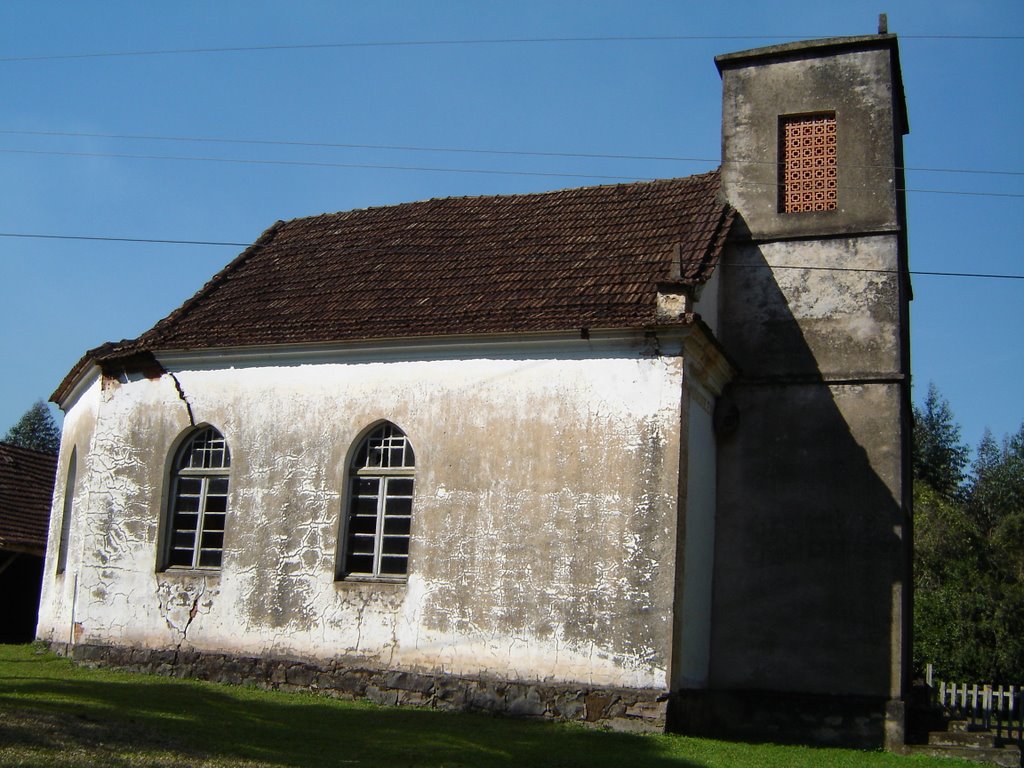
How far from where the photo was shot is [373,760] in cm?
1063

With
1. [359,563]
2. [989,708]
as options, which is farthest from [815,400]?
[359,563]

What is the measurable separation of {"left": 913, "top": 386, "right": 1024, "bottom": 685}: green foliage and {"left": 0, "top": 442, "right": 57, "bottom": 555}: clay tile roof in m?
22.0

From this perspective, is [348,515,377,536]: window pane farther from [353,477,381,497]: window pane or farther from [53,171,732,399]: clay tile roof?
[53,171,732,399]: clay tile roof

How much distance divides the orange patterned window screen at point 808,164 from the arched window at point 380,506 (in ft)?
24.3

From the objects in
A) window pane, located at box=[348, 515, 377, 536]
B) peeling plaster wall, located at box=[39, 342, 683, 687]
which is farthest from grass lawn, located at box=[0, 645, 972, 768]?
window pane, located at box=[348, 515, 377, 536]

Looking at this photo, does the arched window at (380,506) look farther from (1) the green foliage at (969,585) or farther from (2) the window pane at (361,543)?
(1) the green foliage at (969,585)

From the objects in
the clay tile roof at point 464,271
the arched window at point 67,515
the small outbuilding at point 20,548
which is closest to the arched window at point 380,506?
the clay tile roof at point 464,271

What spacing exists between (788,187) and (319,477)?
8.85 metres

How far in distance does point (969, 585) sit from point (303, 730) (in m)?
28.4

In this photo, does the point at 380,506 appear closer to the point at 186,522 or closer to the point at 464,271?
the point at 186,522

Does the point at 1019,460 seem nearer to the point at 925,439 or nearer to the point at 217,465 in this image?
the point at 925,439

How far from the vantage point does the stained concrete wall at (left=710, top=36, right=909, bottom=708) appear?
15.4 meters

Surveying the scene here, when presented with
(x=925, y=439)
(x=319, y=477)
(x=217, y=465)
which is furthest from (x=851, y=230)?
(x=925, y=439)

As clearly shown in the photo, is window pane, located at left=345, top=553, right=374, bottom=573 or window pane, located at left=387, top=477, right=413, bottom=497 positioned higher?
window pane, located at left=387, top=477, right=413, bottom=497
